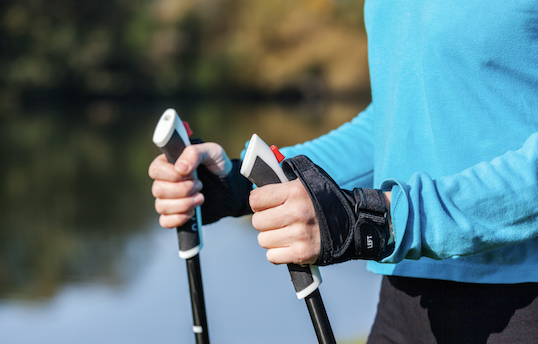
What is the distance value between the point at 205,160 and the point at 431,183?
0.64 meters

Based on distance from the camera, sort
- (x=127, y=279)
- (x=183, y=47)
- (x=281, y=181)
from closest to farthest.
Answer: (x=281, y=181), (x=127, y=279), (x=183, y=47)

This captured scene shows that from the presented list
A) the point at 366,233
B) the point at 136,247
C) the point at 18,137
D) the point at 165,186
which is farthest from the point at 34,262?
the point at 18,137

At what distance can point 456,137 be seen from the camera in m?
1.37

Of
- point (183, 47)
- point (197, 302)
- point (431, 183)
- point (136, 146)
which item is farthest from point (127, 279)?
point (183, 47)

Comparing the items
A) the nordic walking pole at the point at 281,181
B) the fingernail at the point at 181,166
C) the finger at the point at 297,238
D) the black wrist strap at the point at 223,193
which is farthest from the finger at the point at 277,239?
the black wrist strap at the point at 223,193

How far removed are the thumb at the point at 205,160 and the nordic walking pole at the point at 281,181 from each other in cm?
25

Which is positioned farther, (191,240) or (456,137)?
(191,240)

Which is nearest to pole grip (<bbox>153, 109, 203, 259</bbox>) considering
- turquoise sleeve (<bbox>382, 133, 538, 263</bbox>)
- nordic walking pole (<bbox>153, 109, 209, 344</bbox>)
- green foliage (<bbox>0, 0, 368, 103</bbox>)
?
nordic walking pole (<bbox>153, 109, 209, 344</bbox>)

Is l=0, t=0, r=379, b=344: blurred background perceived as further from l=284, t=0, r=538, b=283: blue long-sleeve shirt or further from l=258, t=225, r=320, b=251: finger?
l=258, t=225, r=320, b=251: finger

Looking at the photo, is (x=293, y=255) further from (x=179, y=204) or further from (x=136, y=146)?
(x=136, y=146)

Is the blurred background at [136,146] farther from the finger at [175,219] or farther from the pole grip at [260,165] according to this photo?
the pole grip at [260,165]

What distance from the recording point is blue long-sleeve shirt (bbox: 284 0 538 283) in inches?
44.0

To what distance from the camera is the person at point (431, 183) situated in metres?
1.11

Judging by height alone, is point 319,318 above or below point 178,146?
below
